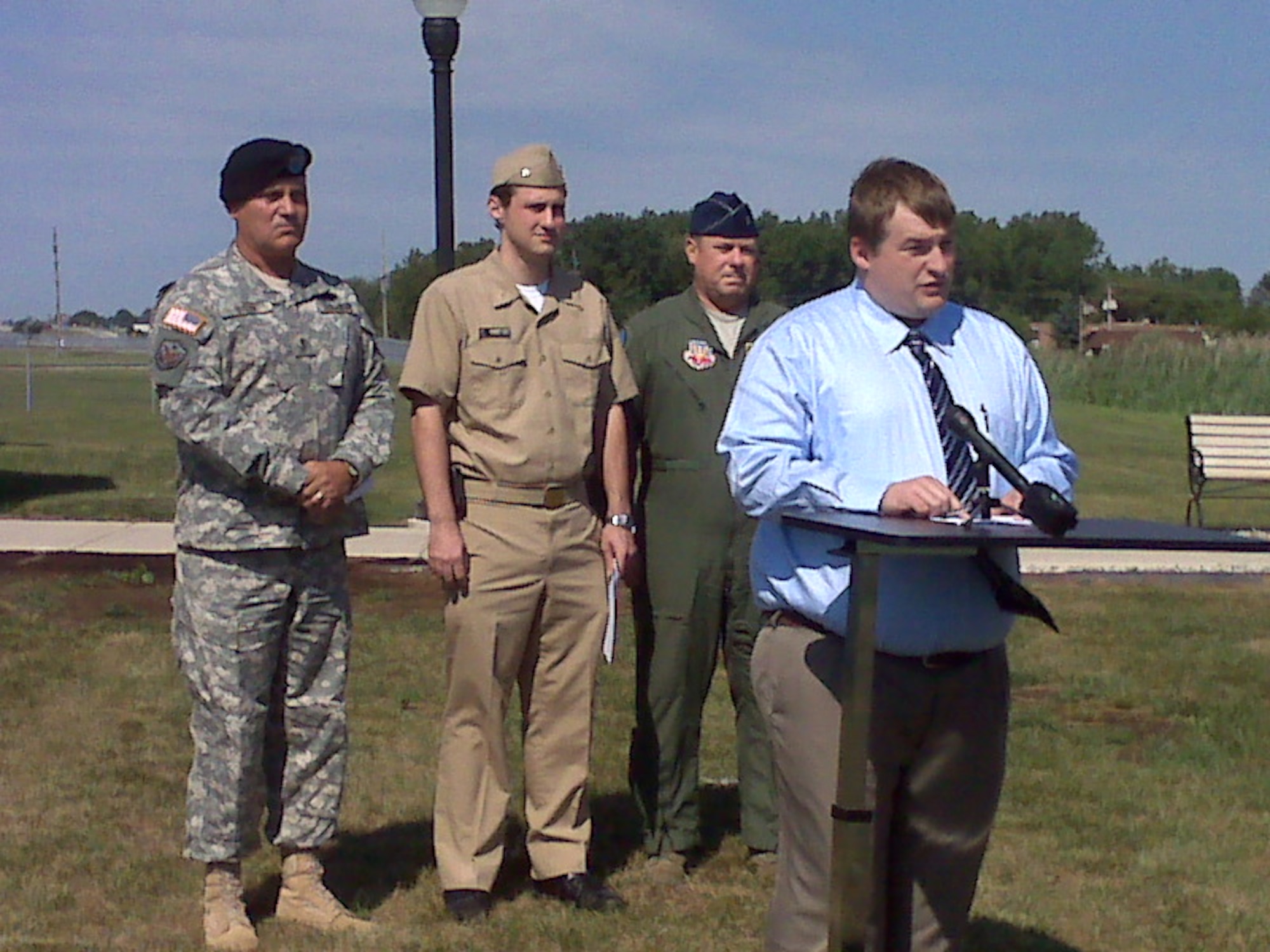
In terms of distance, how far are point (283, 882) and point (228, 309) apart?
1623 millimetres

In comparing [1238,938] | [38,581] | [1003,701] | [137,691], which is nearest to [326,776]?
[1003,701]

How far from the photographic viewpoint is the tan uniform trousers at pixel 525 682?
4.86 meters

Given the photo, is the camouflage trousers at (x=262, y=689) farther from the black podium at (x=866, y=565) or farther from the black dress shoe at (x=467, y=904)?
the black podium at (x=866, y=565)

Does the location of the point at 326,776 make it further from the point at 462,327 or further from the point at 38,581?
the point at 38,581

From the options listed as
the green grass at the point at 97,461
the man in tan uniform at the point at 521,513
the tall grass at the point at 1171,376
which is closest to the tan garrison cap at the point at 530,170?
the man in tan uniform at the point at 521,513

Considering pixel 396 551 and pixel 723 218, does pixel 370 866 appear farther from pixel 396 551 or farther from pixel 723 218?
pixel 396 551

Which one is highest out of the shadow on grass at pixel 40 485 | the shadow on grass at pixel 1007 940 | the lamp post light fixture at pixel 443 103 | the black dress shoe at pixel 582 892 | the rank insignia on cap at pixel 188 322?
the lamp post light fixture at pixel 443 103

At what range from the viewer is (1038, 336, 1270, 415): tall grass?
34.1 metres

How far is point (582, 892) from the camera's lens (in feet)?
16.6

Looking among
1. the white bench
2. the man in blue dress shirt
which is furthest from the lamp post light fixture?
the man in blue dress shirt

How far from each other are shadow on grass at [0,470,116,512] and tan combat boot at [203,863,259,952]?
10073 mm

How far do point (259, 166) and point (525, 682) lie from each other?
1649mm

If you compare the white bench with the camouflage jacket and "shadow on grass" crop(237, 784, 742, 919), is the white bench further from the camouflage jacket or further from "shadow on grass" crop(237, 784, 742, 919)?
the camouflage jacket

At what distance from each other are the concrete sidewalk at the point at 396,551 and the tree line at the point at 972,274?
1602 millimetres
